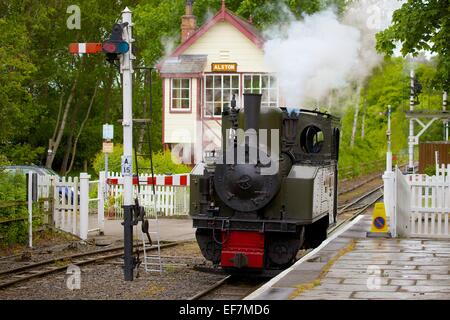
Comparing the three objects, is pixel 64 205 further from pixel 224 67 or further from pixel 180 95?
pixel 180 95

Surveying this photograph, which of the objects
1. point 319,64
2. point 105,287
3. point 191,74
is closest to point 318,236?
point 105,287

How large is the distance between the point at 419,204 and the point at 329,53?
8.15 metres

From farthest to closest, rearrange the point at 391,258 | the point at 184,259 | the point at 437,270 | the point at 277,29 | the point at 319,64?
the point at 277,29 < the point at 319,64 < the point at 184,259 < the point at 391,258 < the point at 437,270

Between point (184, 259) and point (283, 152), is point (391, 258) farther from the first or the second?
point (184, 259)

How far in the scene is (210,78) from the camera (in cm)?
4009

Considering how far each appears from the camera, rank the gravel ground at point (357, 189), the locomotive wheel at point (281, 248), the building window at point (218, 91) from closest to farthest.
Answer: the locomotive wheel at point (281, 248), the gravel ground at point (357, 189), the building window at point (218, 91)

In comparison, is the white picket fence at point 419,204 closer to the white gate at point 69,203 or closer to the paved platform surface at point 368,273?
the paved platform surface at point 368,273

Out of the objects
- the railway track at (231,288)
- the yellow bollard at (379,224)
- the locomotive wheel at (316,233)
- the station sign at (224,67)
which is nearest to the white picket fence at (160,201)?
the locomotive wheel at (316,233)

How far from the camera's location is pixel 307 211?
46.2 feet

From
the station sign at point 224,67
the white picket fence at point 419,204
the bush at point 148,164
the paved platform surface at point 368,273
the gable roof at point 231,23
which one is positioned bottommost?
the paved platform surface at point 368,273

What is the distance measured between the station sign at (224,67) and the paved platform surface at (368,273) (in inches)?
934

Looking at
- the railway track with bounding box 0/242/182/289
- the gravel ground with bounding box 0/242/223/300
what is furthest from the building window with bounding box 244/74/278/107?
the gravel ground with bounding box 0/242/223/300

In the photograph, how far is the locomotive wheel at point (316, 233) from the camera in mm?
16562

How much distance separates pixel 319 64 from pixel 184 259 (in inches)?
375
